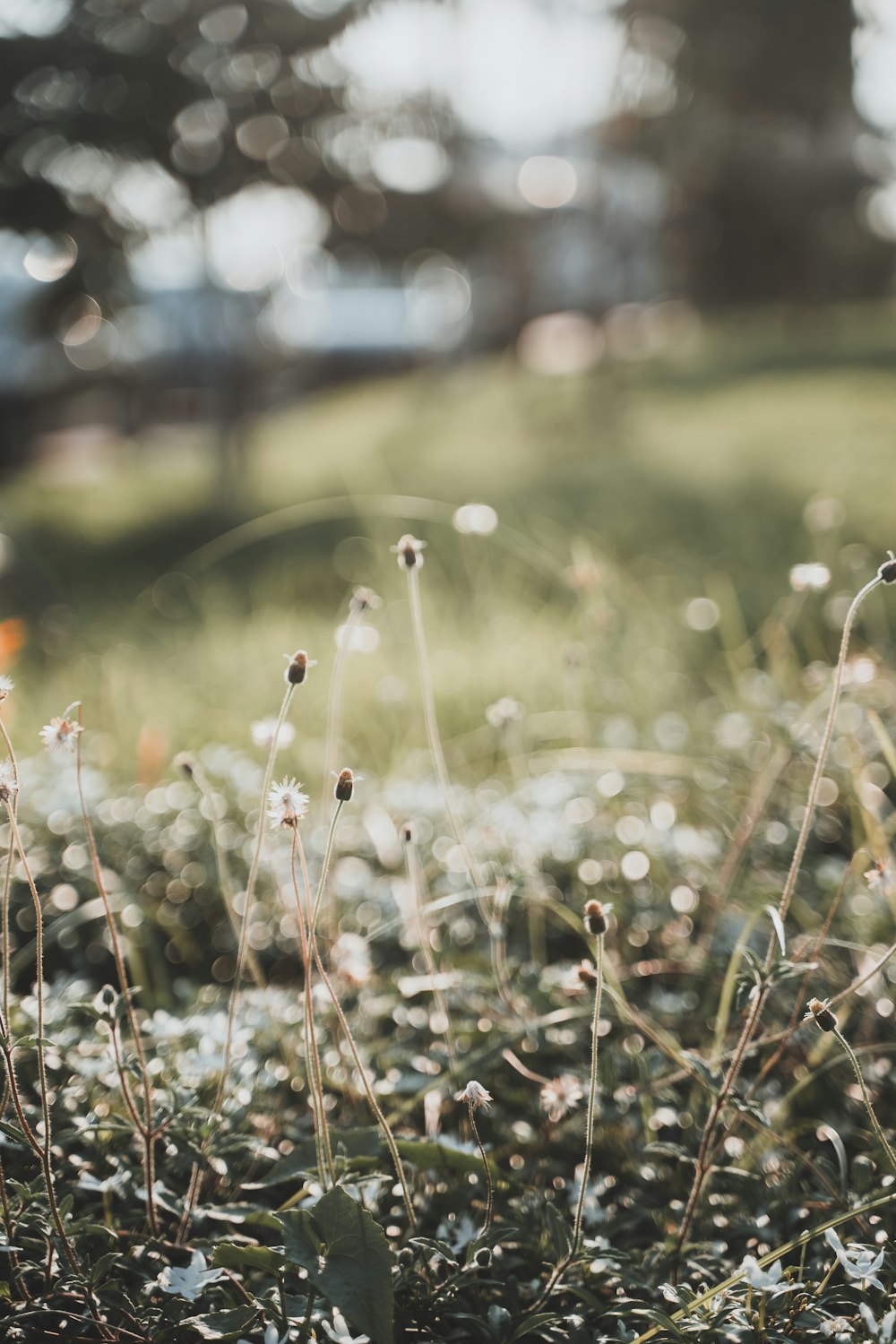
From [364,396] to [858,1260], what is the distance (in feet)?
30.0

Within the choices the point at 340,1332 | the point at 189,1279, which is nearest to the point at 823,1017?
the point at 340,1332

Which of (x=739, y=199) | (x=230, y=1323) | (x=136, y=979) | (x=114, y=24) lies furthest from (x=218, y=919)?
(x=739, y=199)

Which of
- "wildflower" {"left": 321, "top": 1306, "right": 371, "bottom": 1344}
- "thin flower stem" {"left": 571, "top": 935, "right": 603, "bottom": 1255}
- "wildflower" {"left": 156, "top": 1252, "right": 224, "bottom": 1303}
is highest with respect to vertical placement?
"thin flower stem" {"left": 571, "top": 935, "right": 603, "bottom": 1255}

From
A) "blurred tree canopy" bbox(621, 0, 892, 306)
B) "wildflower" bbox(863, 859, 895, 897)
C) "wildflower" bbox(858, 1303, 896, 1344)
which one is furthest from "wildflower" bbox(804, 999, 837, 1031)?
"blurred tree canopy" bbox(621, 0, 892, 306)

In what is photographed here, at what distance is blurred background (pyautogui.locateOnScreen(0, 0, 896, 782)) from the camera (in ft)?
9.73

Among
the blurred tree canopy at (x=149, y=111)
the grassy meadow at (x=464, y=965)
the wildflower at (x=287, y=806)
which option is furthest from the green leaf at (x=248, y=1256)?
the blurred tree canopy at (x=149, y=111)

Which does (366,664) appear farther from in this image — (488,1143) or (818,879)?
(488,1143)

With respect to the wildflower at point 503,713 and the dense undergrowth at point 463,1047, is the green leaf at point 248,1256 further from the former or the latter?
the wildflower at point 503,713

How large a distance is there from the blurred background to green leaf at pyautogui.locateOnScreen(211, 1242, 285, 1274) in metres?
0.87

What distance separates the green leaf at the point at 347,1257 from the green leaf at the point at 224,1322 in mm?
56

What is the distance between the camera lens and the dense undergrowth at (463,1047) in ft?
2.95

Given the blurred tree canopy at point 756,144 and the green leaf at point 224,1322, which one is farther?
the blurred tree canopy at point 756,144

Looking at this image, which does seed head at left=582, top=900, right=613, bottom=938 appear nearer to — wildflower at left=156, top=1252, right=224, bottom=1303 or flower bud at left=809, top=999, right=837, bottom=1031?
flower bud at left=809, top=999, right=837, bottom=1031

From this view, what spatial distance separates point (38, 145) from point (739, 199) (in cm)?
1155
